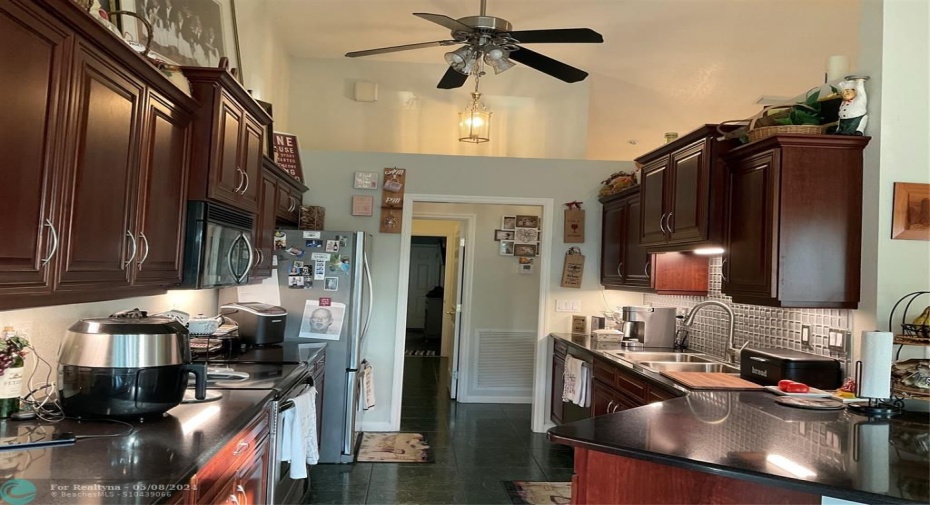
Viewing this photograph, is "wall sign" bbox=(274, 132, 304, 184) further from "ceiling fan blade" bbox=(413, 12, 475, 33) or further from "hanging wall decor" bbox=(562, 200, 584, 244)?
"hanging wall decor" bbox=(562, 200, 584, 244)

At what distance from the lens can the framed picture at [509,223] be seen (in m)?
5.91

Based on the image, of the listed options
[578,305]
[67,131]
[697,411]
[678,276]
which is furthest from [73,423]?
[578,305]

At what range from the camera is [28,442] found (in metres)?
1.42

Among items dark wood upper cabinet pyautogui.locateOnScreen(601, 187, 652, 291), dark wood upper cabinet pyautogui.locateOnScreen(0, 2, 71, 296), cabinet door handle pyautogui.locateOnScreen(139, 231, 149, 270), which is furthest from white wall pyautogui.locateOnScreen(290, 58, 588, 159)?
dark wood upper cabinet pyautogui.locateOnScreen(0, 2, 71, 296)

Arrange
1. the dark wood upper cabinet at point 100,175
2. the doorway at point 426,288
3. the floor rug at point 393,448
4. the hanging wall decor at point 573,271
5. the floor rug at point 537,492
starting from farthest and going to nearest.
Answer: the doorway at point 426,288 < the hanging wall decor at point 573,271 < the floor rug at point 393,448 < the floor rug at point 537,492 < the dark wood upper cabinet at point 100,175

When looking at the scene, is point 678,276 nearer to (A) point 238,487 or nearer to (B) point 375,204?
(B) point 375,204

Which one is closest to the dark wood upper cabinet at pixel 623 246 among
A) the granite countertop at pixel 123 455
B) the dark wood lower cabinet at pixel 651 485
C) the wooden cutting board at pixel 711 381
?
the wooden cutting board at pixel 711 381

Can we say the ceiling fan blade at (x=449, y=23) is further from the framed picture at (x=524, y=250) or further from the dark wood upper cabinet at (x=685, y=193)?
the framed picture at (x=524, y=250)

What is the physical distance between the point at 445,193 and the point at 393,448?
205 cm

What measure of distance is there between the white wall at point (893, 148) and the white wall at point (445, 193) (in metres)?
2.39

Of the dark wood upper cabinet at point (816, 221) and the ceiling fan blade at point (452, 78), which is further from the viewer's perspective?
the ceiling fan blade at point (452, 78)

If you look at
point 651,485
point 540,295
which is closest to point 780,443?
point 651,485

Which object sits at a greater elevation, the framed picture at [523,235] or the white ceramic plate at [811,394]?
the framed picture at [523,235]

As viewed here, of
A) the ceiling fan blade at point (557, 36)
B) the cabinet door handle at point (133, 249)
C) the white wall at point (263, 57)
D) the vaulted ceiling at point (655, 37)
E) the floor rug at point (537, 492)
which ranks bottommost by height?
the floor rug at point (537, 492)
